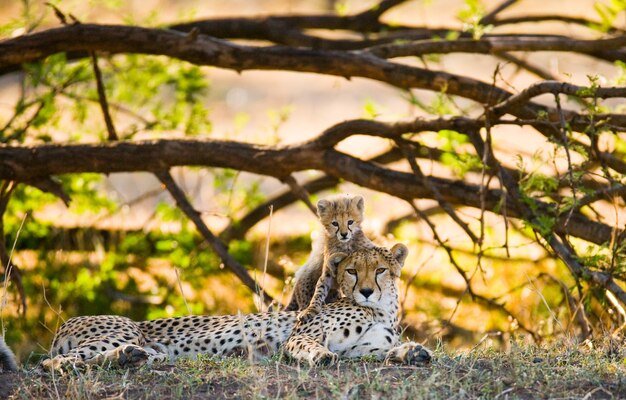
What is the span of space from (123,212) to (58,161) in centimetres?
315

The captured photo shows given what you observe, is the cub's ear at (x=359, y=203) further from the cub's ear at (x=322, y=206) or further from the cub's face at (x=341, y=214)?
the cub's ear at (x=322, y=206)

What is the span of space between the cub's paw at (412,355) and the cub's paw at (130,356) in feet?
3.93

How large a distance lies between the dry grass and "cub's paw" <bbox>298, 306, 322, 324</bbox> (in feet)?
1.97

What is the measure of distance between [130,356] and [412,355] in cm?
137

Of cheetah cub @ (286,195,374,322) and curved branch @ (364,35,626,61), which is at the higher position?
curved branch @ (364,35,626,61)

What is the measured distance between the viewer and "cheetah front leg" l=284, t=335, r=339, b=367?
16.7ft

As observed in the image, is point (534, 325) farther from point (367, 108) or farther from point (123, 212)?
point (123, 212)

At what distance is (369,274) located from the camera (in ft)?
19.3

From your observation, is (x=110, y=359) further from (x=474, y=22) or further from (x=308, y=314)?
(x=474, y=22)

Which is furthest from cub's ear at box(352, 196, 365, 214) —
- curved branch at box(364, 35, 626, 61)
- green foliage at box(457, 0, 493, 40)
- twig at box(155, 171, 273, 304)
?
curved branch at box(364, 35, 626, 61)

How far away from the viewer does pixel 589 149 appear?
6543 millimetres

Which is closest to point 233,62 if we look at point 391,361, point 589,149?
point 589,149

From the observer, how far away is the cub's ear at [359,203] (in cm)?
657

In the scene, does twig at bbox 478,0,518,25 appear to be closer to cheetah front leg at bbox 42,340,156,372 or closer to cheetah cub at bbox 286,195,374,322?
cheetah cub at bbox 286,195,374,322
